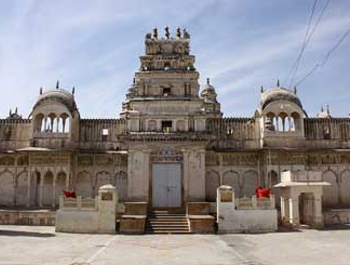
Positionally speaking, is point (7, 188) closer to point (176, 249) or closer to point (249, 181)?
point (249, 181)

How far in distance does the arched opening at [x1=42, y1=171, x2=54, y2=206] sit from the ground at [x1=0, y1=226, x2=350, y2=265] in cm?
830

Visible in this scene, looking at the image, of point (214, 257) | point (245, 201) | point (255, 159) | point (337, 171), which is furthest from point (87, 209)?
point (337, 171)

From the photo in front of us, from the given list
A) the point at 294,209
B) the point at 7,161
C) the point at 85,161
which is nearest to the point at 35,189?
the point at 7,161

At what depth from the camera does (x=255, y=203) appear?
22453 mm

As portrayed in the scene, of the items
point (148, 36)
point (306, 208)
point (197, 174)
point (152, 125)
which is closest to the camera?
point (306, 208)

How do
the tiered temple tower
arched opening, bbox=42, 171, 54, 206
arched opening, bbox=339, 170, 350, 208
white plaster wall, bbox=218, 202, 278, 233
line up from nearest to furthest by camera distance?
white plaster wall, bbox=218, 202, 278, 233, the tiered temple tower, arched opening, bbox=42, 171, 54, 206, arched opening, bbox=339, 170, 350, 208

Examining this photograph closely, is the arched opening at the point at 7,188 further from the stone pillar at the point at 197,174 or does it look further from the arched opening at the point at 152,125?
the stone pillar at the point at 197,174

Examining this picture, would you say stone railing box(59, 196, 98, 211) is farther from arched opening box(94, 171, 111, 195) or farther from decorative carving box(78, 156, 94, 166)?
decorative carving box(78, 156, 94, 166)

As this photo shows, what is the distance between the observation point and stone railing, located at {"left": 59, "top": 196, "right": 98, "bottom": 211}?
22031 mm

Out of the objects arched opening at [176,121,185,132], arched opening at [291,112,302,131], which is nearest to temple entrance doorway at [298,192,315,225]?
arched opening at [291,112,302,131]

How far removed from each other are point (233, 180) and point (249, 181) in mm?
1231

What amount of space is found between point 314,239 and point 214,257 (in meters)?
6.81

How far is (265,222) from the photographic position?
22.2m

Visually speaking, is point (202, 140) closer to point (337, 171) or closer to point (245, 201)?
point (245, 201)
